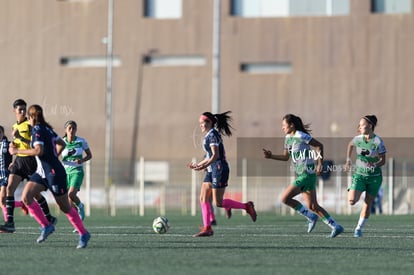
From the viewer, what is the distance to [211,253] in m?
15.2

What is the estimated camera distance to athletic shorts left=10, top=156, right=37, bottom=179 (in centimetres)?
1919

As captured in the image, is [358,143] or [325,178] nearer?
[358,143]

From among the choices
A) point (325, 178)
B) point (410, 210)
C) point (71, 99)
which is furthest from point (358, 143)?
point (71, 99)

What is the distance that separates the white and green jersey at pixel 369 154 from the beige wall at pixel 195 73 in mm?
30966

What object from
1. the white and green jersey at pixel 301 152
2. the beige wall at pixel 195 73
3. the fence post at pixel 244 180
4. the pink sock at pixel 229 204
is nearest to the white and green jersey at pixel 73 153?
the pink sock at pixel 229 204

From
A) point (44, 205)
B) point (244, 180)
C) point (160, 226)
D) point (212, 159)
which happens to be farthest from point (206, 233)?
point (244, 180)

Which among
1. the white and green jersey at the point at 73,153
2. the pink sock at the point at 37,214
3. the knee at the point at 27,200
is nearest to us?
the knee at the point at 27,200

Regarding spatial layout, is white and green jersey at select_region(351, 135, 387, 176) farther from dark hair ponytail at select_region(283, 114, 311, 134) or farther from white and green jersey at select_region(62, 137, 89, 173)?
white and green jersey at select_region(62, 137, 89, 173)

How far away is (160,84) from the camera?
174 ft

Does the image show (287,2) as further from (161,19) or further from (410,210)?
(410,210)

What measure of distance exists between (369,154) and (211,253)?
5138 millimetres

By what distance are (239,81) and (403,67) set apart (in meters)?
7.28

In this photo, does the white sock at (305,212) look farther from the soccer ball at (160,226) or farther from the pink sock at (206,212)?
the soccer ball at (160,226)

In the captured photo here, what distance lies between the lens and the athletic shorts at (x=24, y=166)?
19.2m
